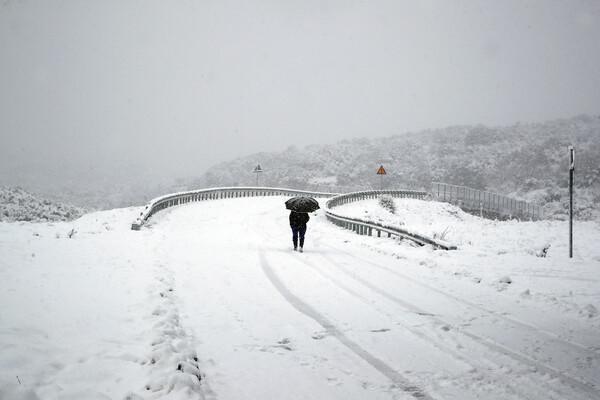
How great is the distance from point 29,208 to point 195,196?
79.3 feet

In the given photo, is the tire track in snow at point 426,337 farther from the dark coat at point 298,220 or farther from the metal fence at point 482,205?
the metal fence at point 482,205

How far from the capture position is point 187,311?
6.09m

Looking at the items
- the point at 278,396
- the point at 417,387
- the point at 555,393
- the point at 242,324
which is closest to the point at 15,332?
the point at 242,324

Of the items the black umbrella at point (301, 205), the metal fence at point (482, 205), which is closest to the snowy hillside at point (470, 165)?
the metal fence at point (482, 205)

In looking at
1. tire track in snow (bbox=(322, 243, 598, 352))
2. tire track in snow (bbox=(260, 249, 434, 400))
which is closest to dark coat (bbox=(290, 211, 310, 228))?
tire track in snow (bbox=(322, 243, 598, 352))

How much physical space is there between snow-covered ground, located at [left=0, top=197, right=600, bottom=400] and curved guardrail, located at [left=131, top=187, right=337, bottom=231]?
651 cm

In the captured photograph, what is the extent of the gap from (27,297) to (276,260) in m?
5.78

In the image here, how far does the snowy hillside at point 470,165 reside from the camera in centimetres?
6295

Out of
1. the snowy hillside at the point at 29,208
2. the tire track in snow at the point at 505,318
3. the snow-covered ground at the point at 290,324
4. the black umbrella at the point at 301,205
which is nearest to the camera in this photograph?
the snow-covered ground at the point at 290,324

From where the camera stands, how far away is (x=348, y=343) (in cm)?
489

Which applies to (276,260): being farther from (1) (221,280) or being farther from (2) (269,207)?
(2) (269,207)

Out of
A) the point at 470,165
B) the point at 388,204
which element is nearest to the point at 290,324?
the point at 388,204

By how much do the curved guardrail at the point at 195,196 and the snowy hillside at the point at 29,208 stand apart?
58.1ft

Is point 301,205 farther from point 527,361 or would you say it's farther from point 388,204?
point 388,204
